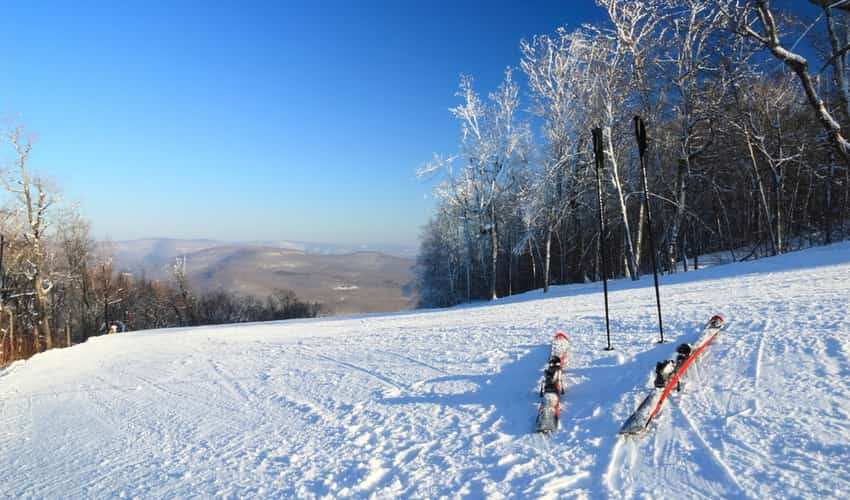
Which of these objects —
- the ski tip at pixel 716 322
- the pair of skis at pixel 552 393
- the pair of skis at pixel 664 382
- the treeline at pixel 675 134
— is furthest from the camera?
the treeline at pixel 675 134

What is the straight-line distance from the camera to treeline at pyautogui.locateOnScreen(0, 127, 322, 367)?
979 inches

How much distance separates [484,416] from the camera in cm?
536

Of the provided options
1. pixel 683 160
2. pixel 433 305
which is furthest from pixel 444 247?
pixel 683 160

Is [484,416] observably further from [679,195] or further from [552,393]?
[679,195]

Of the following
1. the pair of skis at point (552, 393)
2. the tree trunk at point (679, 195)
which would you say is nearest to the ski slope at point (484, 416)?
the pair of skis at point (552, 393)

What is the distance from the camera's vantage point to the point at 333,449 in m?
5.19

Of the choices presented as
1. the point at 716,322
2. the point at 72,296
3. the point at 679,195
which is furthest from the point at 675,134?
the point at 72,296

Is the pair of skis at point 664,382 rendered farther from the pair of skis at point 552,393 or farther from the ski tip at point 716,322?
the pair of skis at point 552,393

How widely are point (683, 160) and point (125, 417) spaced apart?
63.5ft

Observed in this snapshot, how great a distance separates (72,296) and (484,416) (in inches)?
1835

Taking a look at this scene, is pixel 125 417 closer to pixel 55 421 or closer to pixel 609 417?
pixel 55 421

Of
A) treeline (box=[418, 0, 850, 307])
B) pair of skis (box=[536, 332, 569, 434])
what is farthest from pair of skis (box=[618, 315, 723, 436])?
treeline (box=[418, 0, 850, 307])

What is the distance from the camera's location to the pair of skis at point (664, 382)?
170 inches

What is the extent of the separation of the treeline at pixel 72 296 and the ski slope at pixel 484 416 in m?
13.6
